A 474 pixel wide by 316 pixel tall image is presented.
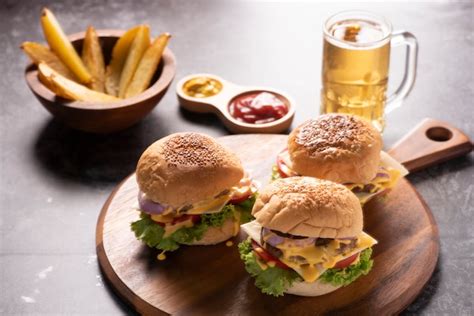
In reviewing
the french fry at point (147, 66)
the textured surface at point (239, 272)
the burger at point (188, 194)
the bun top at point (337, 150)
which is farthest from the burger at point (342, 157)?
the french fry at point (147, 66)

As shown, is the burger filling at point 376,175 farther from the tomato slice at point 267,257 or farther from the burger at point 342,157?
the tomato slice at point 267,257

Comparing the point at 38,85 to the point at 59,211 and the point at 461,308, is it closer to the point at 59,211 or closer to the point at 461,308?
the point at 59,211

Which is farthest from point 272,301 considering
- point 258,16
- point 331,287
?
point 258,16

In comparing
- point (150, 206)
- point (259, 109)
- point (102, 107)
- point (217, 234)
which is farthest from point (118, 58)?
point (217, 234)

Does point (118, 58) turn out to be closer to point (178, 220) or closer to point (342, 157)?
point (178, 220)

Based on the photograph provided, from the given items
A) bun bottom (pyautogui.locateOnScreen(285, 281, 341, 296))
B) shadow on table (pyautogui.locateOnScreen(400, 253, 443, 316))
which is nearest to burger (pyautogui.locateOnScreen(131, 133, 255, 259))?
bun bottom (pyautogui.locateOnScreen(285, 281, 341, 296))
